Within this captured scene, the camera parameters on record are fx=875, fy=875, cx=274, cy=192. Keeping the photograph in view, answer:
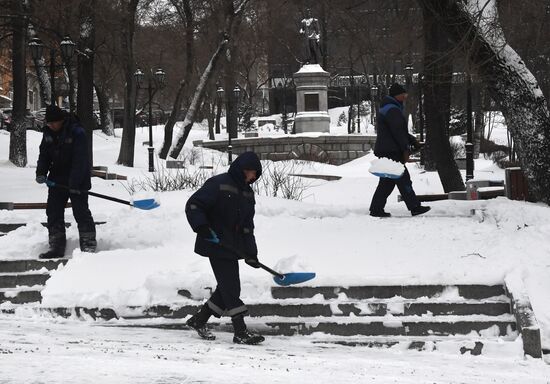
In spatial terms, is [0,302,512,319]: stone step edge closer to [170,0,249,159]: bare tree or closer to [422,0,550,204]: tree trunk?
[422,0,550,204]: tree trunk

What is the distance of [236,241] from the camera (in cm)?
758

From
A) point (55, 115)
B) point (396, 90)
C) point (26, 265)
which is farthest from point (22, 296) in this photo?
point (396, 90)

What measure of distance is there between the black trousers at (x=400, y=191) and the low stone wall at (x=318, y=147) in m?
24.9

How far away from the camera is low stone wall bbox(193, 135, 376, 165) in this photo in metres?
37.7

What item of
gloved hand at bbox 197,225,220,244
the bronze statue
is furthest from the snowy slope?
the bronze statue

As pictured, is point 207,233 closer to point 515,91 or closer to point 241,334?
point 241,334

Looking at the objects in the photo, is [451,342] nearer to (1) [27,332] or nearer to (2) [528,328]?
(2) [528,328]

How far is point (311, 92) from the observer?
38438mm

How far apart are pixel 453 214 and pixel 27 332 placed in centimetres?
612

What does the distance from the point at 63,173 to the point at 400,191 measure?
4.34m

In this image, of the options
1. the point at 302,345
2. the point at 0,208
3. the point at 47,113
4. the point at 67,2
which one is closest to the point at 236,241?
the point at 302,345

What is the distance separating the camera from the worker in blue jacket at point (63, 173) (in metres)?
9.78

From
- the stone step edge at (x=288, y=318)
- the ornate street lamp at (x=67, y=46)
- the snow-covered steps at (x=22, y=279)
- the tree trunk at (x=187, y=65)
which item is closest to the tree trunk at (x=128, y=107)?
the tree trunk at (x=187, y=65)

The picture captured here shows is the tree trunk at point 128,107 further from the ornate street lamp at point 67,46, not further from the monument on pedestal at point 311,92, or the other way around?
the monument on pedestal at point 311,92
